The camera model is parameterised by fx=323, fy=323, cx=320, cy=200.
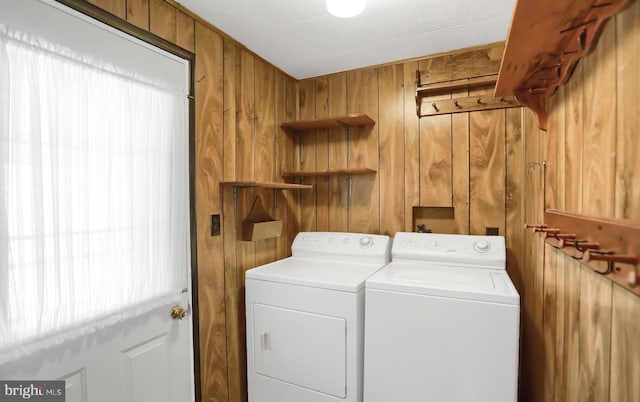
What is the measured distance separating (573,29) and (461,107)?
1.32 m

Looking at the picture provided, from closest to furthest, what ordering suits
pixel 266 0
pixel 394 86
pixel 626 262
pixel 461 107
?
pixel 626 262, pixel 266 0, pixel 461 107, pixel 394 86

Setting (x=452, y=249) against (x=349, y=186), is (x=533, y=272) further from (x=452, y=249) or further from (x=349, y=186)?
(x=349, y=186)

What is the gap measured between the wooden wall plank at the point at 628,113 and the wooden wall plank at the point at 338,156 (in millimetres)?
1832

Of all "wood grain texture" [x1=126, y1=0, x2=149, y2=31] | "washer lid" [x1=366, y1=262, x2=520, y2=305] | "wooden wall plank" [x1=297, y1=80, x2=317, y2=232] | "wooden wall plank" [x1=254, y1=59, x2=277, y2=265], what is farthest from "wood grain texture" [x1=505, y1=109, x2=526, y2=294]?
"wood grain texture" [x1=126, y1=0, x2=149, y2=31]

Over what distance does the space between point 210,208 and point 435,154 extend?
4.90 feet

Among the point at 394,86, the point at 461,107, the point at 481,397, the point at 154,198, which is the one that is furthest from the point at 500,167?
the point at 154,198

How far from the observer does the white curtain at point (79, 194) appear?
3.33 ft

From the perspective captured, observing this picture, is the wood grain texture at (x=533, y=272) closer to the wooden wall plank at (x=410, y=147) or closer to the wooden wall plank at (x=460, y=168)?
the wooden wall plank at (x=460, y=168)

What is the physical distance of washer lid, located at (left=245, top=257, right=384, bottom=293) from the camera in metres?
1.70

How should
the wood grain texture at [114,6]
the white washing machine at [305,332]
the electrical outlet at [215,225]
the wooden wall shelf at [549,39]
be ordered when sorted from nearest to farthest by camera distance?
1. the wooden wall shelf at [549,39]
2. the wood grain texture at [114,6]
3. the white washing machine at [305,332]
4. the electrical outlet at [215,225]

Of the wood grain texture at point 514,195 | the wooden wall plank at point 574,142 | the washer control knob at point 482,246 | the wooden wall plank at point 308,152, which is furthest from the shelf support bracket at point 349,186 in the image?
the wooden wall plank at point 574,142

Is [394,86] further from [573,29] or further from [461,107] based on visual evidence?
[573,29]

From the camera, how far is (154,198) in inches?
57.3

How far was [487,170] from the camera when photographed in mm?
2074
